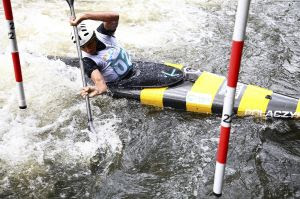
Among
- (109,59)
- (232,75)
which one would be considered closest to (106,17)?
(109,59)

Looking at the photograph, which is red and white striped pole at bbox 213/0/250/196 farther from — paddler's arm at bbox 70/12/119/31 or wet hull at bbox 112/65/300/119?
paddler's arm at bbox 70/12/119/31

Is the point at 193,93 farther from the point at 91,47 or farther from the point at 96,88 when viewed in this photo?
the point at 91,47

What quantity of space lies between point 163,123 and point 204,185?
115 cm

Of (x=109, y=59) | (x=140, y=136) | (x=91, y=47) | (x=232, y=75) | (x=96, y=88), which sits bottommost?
(x=140, y=136)

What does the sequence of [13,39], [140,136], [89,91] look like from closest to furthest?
1. [13,39]
2. [89,91]
3. [140,136]

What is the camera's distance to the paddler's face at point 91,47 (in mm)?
4457

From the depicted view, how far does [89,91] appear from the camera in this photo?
4.16 m

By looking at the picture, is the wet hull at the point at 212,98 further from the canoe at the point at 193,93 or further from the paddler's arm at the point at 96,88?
the paddler's arm at the point at 96,88

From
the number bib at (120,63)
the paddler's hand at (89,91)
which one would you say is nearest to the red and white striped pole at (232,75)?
the paddler's hand at (89,91)

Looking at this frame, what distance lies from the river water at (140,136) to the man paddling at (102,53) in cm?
45

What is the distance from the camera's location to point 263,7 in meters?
8.53

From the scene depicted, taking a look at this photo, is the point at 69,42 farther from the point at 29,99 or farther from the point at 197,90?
the point at 197,90

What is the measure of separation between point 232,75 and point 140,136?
2.18m

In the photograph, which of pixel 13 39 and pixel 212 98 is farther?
pixel 212 98
